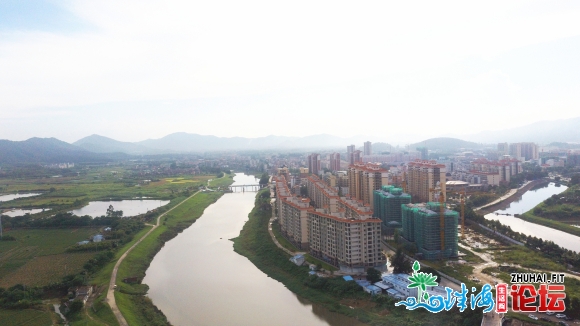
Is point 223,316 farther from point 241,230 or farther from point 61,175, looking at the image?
point 61,175

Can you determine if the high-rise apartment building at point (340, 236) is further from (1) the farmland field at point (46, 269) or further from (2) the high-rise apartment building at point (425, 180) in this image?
(2) the high-rise apartment building at point (425, 180)

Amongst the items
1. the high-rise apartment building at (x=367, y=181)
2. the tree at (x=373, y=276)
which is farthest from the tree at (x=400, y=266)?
the high-rise apartment building at (x=367, y=181)

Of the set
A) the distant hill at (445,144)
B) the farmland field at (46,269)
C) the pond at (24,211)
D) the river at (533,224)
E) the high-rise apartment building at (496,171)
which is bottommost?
the river at (533,224)

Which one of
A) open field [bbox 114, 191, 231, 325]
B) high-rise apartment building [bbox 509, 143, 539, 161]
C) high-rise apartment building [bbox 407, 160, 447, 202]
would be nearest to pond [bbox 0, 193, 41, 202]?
open field [bbox 114, 191, 231, 325]

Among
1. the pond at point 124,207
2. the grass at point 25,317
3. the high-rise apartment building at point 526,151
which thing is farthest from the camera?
the high-rise apartment building at point 526,151

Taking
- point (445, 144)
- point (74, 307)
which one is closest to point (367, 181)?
point (74, 307)

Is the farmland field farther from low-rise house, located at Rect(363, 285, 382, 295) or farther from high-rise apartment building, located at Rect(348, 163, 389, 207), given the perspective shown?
high-rise apartment building, located at Rect(348, 163, 389, 207)

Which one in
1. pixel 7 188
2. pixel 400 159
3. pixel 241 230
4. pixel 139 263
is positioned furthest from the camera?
pixel 400 159

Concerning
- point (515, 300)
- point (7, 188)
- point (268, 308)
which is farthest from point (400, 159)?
point (515, 300)

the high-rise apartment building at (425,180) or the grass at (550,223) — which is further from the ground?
the high-rise apartment building at (425,180)
